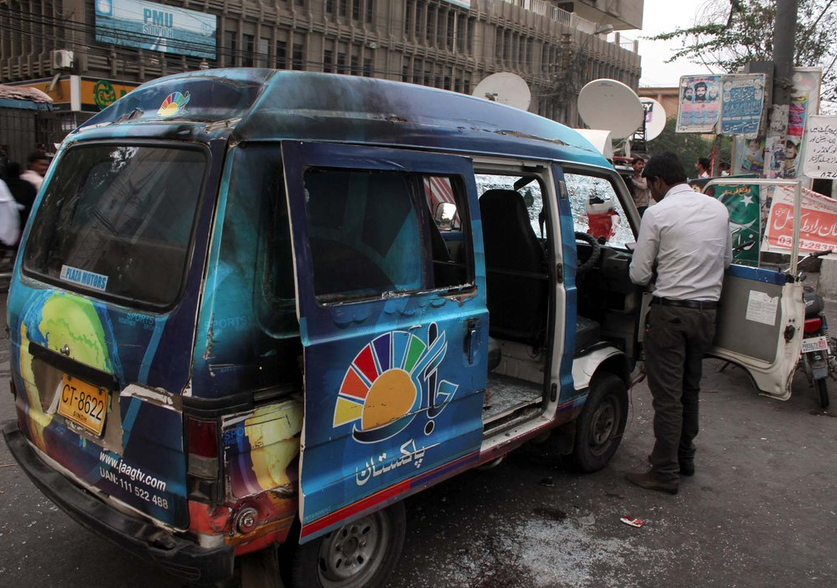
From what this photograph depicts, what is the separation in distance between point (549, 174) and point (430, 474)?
177 centimetres

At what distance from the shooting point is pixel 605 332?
479 centimetres

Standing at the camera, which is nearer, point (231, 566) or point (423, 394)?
point (231, 566)

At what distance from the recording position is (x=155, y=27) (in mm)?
23859

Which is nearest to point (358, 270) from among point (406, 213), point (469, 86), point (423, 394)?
point (406, 213)

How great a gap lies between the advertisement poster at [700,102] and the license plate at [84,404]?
9.44m

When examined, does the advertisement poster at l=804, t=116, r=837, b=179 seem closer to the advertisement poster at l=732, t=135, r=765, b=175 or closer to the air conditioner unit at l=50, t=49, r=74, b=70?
the advertisement poster at l=732, t=135, r=765, b=175

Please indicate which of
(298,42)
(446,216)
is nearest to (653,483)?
(446,216)

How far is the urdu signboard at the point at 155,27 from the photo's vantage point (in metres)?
22.9

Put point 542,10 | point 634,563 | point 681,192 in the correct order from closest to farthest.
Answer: point 634,563 < point 681,192 < point 542,10

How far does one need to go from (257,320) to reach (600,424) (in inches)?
114

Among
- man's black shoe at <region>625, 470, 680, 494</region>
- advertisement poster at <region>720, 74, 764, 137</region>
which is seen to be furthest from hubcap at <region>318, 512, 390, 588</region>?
advertisement poster at <region>720, 74, 764, 137</region>

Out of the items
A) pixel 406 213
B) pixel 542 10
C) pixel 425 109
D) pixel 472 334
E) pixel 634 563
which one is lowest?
pixel 634 563

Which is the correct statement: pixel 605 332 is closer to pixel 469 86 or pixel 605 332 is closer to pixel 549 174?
pixel 549 174

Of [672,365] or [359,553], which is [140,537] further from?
[672,365]
